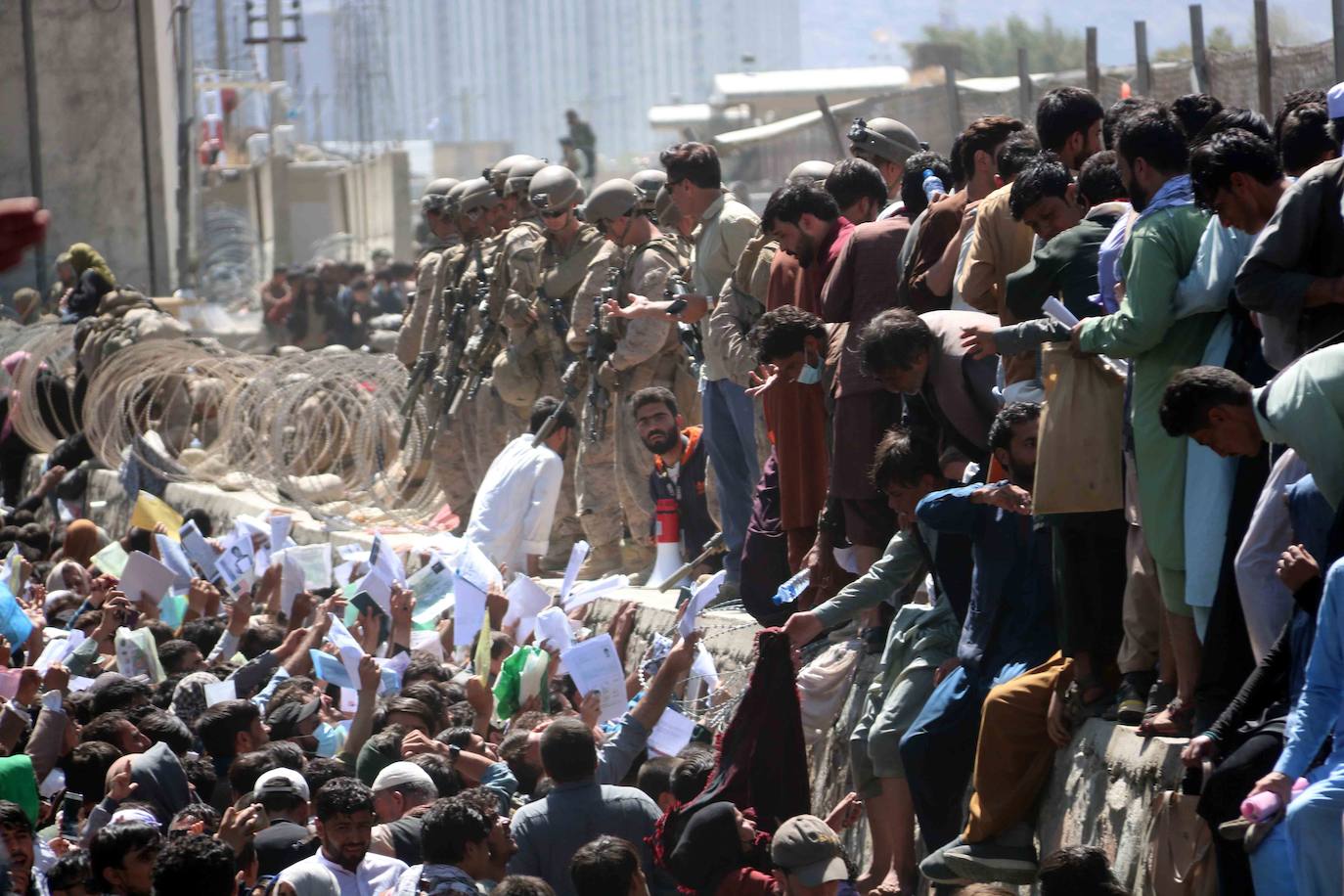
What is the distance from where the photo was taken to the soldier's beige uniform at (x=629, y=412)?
36.9ft

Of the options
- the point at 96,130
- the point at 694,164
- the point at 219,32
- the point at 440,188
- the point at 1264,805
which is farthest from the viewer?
the point at 219,32

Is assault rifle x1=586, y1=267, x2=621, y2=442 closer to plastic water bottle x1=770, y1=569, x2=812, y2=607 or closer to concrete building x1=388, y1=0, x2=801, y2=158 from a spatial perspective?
plastic water bottle x1=770, y1=569, x2=812, y2=607

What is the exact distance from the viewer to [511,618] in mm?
9570

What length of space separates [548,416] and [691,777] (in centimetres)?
515

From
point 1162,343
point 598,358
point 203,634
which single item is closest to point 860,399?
point 1162,343

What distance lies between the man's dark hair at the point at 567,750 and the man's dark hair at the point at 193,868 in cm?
116

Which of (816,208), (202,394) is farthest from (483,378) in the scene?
(816,208)

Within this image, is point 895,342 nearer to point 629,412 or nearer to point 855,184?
point 855,184

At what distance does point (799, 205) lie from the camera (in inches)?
340

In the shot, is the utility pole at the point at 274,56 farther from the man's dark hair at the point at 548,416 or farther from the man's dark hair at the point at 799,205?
the man's dark hair at the point at 799,205

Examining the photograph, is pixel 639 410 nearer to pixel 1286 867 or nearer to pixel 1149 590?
pixel 1149 590

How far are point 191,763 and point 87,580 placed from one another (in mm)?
4955

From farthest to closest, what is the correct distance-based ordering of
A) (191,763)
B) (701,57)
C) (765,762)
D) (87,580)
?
(701,57)
(87,580)
(191,763)
(765,762)

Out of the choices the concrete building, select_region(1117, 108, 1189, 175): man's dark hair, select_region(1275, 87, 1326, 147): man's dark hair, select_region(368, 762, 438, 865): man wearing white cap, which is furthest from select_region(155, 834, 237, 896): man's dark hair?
the concrete building
